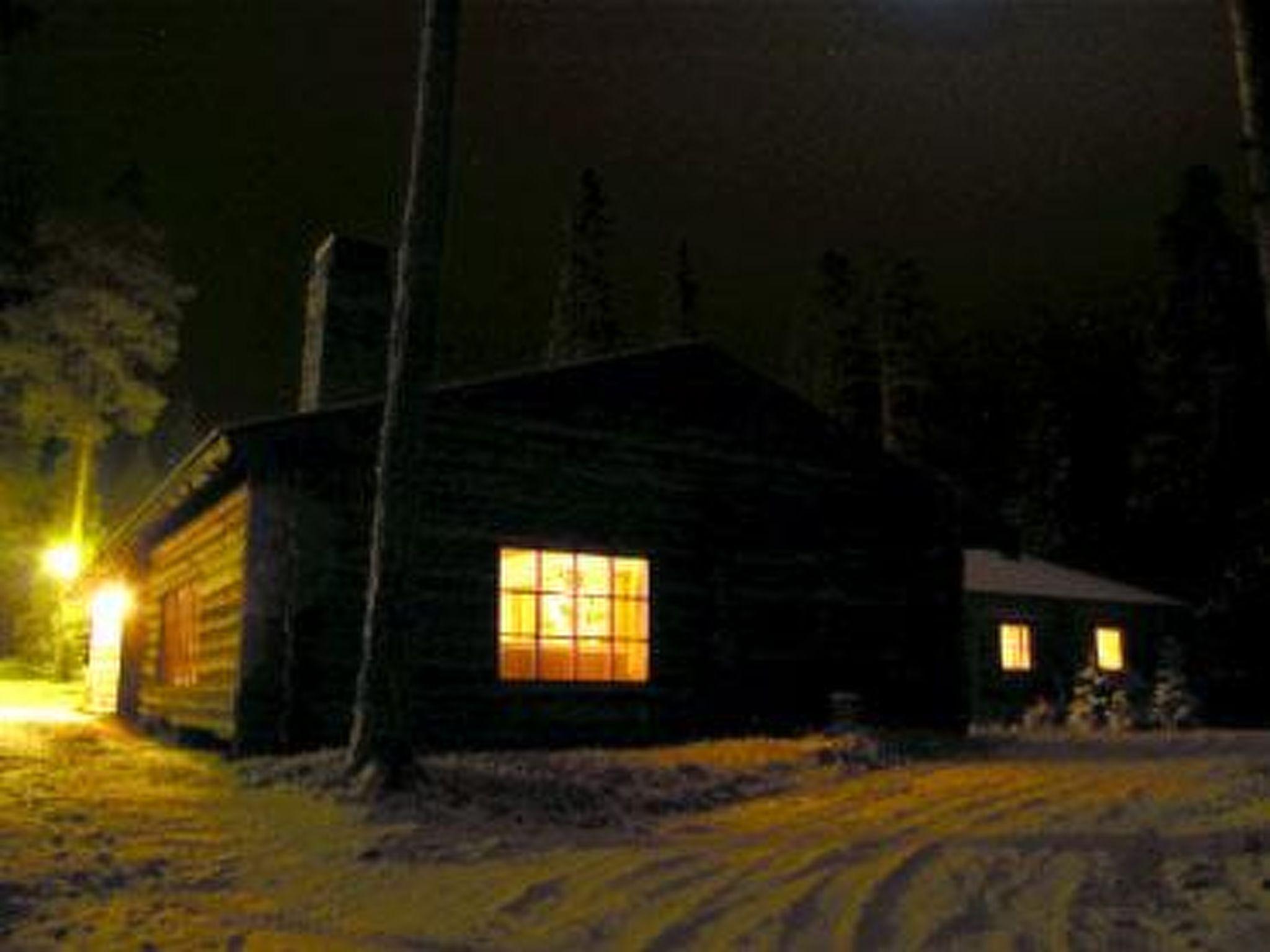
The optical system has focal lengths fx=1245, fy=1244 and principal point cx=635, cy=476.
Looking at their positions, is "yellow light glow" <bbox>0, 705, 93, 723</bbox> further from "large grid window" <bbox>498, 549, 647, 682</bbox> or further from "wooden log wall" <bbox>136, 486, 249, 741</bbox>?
"large grid window" <bbox>498, 549, 647, 682</bbox>

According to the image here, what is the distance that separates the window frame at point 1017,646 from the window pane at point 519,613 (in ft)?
64.3

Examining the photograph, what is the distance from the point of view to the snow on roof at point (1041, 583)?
30719mm

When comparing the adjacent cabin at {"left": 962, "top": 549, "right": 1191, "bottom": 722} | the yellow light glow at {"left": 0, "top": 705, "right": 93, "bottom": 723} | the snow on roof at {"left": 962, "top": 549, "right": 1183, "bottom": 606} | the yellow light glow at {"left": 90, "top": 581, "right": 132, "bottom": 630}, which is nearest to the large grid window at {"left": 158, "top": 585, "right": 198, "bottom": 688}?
the yellow light glow at {"left": 0, "top": 705, "right": 93, "bottom": 723}

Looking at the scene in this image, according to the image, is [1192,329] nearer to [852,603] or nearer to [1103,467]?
[1103,467]

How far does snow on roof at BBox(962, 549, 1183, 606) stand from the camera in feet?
101

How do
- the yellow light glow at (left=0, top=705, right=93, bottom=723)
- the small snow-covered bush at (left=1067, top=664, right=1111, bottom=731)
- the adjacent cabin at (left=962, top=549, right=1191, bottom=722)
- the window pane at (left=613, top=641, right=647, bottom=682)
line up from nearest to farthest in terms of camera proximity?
the window pane at (left=613, top=641, right=647, bottom=682) < the yellow light glow at (left=0, top=705, right=93, bottom=723) < the small snow-covered bush at (left=1067, top=664, right=1111, bottom=731) < the adjacent cabin at (left=962, top=549, right=1191, bottom=722)

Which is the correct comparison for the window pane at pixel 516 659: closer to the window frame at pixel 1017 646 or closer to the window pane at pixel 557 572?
the window pane at pixel 557 572

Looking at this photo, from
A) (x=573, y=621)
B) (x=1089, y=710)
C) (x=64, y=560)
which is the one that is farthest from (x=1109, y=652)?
(x=64, y=560)

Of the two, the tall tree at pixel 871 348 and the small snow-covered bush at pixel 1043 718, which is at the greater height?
the tall tree at pixel 871 348

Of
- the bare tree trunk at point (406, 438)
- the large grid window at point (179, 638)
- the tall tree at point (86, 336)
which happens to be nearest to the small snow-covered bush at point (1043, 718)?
the large grid window at point (179, 638)

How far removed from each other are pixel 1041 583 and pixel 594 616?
19.8 m

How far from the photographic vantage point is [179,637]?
18.0m

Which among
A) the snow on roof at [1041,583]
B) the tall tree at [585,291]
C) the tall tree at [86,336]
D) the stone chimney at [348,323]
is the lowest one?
the snow on roof at [1041,583]

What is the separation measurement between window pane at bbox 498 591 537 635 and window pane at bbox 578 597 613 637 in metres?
0.62
